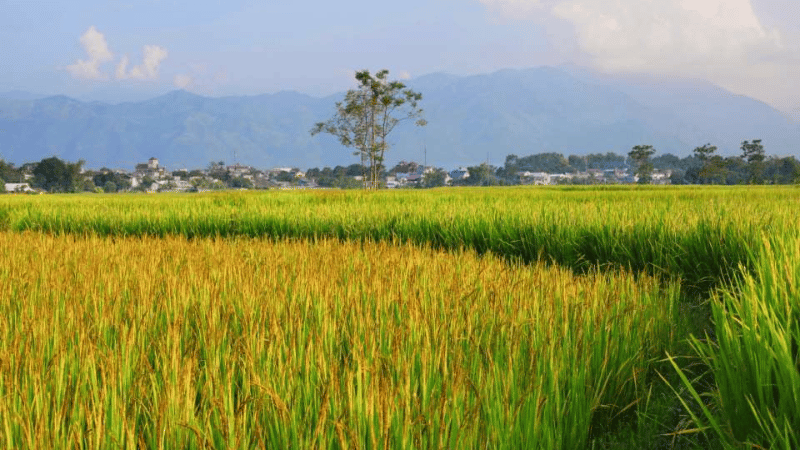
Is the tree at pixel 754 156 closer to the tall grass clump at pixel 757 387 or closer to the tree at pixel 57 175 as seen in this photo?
the tall grass clump at pixel 757 387

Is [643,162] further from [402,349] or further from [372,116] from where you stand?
[402,349]

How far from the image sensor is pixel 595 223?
268 inches

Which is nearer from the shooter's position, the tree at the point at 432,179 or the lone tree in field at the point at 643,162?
the lone tree in field at the point at 643,162

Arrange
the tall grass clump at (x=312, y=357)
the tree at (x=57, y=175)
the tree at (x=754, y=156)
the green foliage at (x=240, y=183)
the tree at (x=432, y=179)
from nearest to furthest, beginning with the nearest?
1. the tall grass clump at (x=312, y=357)
2. the tree at (x=754, y=156)
3. the tree at (x=57, y=175)
4. the green foliage at (x=240, y=183)
5. the tree at (x=432, y=179)

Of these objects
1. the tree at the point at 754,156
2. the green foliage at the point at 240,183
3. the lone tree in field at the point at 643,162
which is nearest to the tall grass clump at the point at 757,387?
the tree at the point at 754,156

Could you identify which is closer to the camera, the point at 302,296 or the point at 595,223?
the point at 302,296

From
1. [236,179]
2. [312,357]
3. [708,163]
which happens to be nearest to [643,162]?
[708,163]

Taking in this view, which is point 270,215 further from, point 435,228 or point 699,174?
point 699,174

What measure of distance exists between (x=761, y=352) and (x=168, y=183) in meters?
102

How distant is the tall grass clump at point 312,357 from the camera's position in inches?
66.2

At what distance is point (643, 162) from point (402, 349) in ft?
265

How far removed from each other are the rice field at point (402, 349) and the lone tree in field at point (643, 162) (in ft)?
239

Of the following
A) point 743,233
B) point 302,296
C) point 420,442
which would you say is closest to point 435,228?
point 743,233

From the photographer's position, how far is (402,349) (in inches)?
95.3
